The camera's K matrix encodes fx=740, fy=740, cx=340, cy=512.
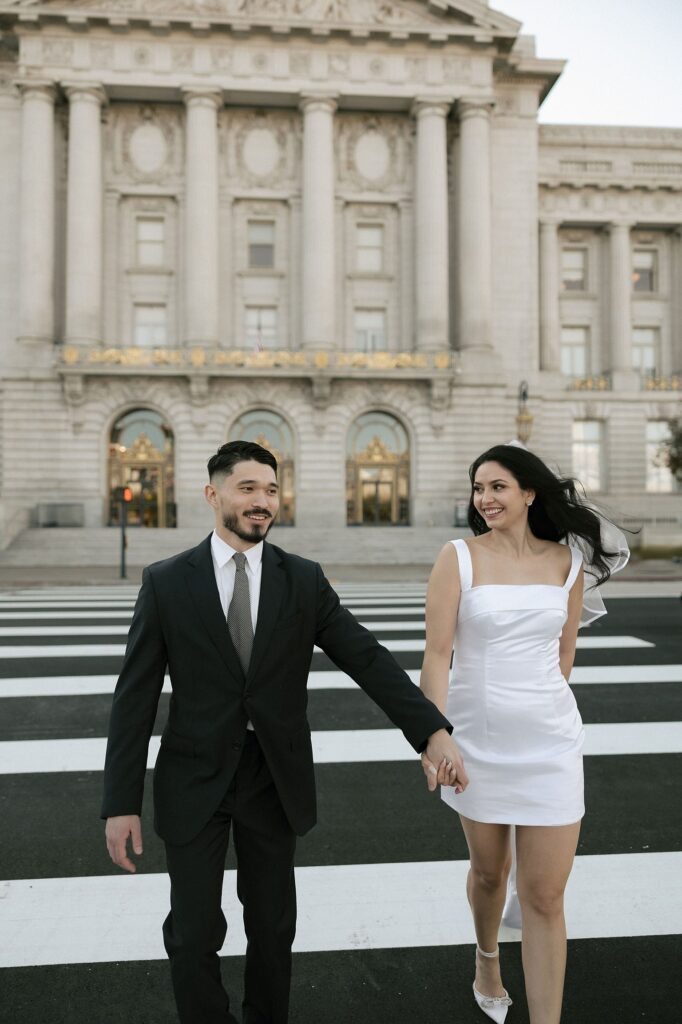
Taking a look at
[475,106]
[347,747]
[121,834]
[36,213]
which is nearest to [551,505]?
[121,834]

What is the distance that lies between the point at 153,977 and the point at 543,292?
4322cm

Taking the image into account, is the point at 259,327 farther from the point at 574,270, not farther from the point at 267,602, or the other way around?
the point at 267,602

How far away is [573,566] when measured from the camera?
309 centimetres

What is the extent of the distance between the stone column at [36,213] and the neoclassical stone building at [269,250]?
4.0 inches

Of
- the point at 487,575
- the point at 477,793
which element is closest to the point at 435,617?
the point at 487,575

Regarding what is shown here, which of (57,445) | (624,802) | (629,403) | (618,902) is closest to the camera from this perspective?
(618,902)

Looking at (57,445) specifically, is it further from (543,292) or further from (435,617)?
(435,617)

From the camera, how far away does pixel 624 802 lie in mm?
4812

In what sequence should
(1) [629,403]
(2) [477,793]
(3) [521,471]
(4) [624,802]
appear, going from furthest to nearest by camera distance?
(1) [629,403]
(4) [624,802]
(3) [521,471]
(2) [477,793]

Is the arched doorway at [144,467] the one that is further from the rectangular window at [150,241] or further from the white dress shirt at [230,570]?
the white dress shirt at [230,570]

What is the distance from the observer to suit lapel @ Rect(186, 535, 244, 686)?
2.59 m

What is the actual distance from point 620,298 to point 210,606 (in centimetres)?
4427

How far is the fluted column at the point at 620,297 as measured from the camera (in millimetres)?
41688

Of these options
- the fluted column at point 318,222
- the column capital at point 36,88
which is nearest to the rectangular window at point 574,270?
the fluted column at point 318,222
